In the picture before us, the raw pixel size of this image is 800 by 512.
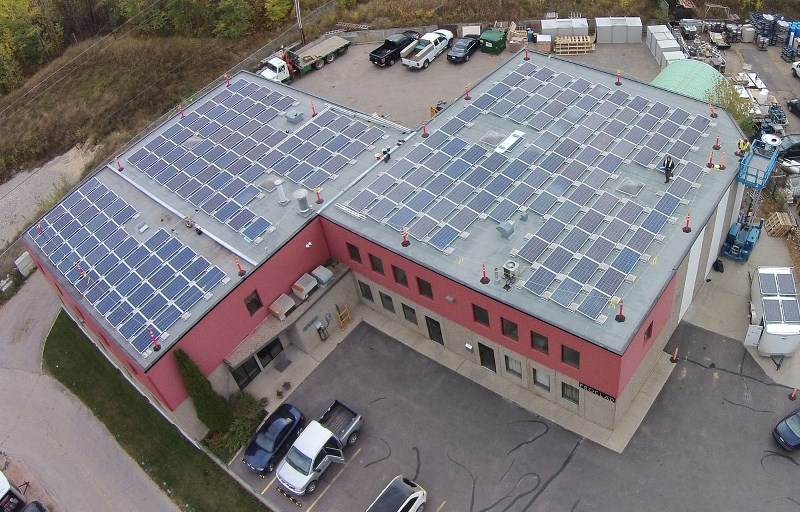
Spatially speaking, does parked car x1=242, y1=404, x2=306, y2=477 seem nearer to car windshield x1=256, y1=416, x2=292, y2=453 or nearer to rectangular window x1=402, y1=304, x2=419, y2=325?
car windshield x1=256, y1=416, x2=292, y2=453

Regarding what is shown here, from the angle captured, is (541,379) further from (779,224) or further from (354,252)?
(779,224)

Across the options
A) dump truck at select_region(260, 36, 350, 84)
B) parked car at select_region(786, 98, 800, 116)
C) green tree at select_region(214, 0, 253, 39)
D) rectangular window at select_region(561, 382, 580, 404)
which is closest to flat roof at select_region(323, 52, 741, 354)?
rectangular window at select_region(561, 382, 580, 404)

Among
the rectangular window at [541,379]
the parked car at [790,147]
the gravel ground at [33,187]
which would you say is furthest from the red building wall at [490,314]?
the gravel ground at [33,187]

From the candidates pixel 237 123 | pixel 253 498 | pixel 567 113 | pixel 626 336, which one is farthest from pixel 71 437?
pixel 567 113

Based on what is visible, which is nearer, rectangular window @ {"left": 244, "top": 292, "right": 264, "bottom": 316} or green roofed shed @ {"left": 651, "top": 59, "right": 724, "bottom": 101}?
rectangular window @ {"left": 244, "top": 292, "right": 264, "bottom": 316}

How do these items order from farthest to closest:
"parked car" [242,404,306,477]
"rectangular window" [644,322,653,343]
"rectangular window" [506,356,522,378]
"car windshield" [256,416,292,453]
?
1. "rectangular window" [506,356,522,378]
2. "car windshield" [256,416,292,453]
3. "parked car" [242,404,306,477]
4. "rectangular window" [644,322,653,343]

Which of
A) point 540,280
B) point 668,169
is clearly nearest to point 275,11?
point 668,169

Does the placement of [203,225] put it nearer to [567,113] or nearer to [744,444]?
[567,113]
